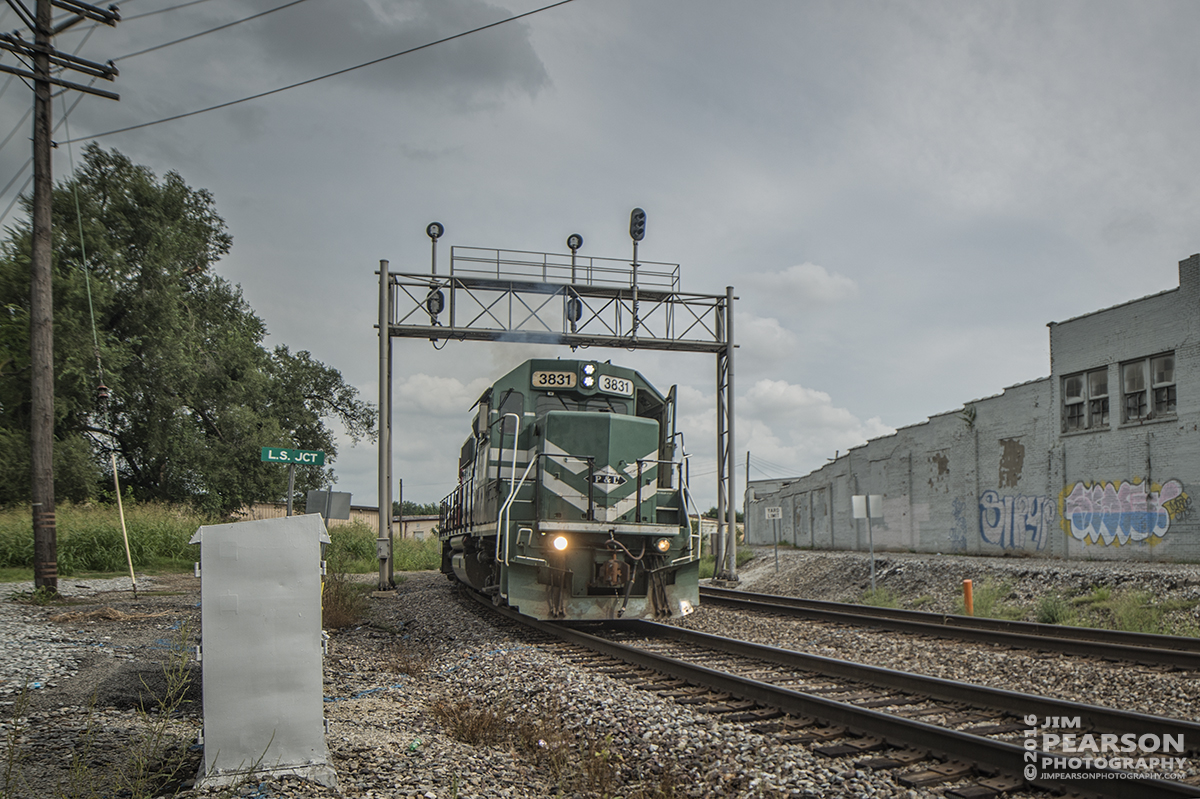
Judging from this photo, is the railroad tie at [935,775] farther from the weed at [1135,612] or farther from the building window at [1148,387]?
the building window at [1148,387]

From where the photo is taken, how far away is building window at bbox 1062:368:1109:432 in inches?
732

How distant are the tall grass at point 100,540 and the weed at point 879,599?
16361 mm

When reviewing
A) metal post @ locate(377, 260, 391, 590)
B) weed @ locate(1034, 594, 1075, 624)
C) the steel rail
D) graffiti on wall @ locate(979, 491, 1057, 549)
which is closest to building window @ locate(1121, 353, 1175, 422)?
graffiti on wall @ locate(979, 491, 1057, 549)

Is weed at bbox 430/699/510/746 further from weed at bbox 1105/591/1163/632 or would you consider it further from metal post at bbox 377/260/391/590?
metal post at bbox 377/260/391/590

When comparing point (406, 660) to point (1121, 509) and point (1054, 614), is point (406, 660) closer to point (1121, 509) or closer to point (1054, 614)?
point (1054, 614)

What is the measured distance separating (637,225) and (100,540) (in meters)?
15.9

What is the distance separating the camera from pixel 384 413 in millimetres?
17078

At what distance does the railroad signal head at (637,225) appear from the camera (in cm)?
1784

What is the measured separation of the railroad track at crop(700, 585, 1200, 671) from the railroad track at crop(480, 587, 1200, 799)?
3.07m

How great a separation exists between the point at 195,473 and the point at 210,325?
774 centimetres

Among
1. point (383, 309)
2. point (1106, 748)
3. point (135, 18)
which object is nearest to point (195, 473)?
point (383, 309)

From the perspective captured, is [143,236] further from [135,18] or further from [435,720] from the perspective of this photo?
[435,720]

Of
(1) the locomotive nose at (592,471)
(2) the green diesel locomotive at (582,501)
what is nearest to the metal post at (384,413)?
(2) the green diesel locomotive at (582,501)

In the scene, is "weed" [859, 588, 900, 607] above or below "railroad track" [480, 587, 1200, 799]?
below
